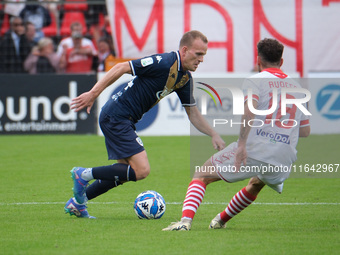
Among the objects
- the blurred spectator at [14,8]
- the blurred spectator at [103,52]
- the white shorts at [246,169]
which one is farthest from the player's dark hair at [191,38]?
the blurred spectator at [14,8]

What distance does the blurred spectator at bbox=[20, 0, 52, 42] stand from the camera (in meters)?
18.7

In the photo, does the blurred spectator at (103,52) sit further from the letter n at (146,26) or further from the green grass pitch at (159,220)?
the green grass pitch at (159,220)

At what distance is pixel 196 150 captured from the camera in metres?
14.9

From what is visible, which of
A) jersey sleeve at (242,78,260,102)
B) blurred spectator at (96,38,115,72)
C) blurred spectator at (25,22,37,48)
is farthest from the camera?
blurred spectator at (25,22,37,48)

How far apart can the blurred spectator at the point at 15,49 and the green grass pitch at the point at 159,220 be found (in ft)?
19.0

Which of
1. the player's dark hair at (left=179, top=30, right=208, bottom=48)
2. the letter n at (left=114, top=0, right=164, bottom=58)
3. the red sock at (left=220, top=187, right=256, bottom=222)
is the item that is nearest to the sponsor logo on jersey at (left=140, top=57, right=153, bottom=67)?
the player's dark hair at (left=179, top=30, right=208, bottom=48)

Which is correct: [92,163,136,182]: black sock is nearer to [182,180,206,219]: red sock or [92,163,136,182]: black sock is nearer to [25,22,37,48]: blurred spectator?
[182,180,206,219]: red sock

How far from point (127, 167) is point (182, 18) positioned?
10768 mm

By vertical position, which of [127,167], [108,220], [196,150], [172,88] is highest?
[172,88]

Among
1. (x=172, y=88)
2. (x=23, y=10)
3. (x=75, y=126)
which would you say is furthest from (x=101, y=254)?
(x=23, y=10)

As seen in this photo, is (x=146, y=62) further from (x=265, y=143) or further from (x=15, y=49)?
(x=15, y=49)

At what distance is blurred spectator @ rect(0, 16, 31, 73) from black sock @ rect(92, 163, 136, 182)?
1197 cm

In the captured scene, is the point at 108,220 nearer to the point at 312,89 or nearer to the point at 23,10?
the point at 312,89

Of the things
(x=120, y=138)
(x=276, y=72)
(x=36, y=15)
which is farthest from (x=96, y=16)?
(x=276, y=72)
